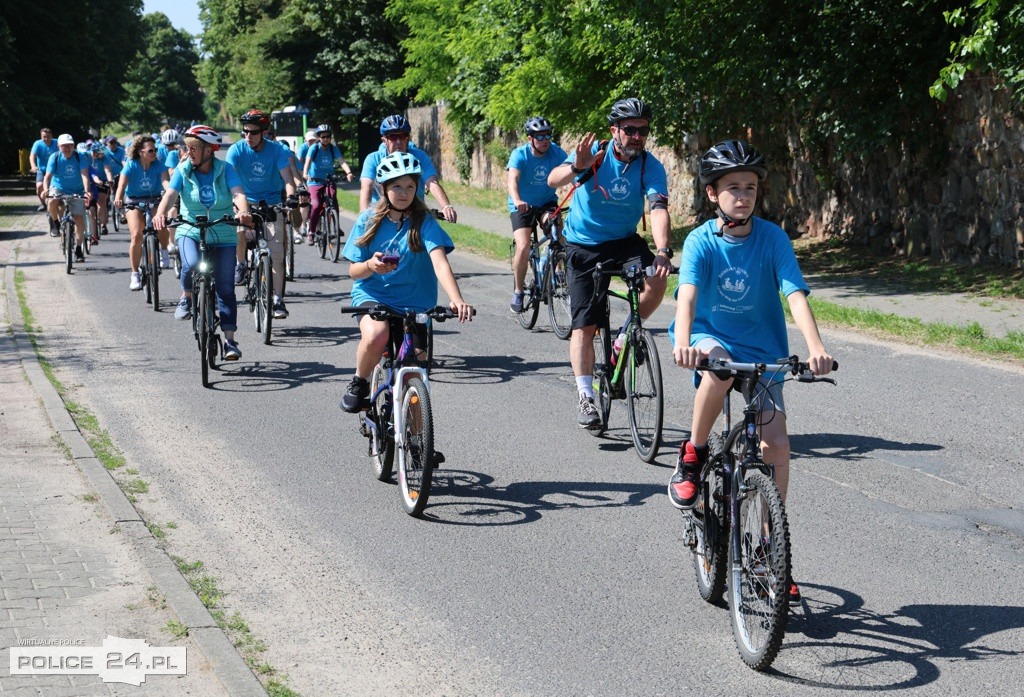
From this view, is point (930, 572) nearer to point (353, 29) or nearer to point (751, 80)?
point (751, 80)

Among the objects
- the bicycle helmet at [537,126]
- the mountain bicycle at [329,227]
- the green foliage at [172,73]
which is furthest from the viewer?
the green foliage at [172,73]

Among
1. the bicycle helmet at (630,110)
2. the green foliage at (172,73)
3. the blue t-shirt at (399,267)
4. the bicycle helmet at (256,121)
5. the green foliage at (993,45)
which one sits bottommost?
the blue t-shirt at (399,267)

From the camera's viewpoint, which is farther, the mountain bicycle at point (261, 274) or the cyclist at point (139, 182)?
the cyclist at point (139, 182)

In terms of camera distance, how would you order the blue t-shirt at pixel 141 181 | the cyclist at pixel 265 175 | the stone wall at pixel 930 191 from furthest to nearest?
1. the blue t-shirt at pixel 141 181
2. the stone wall at pixel 930 191
3. the cyclist at pixel 265 175

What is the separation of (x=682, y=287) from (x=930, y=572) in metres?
1.87

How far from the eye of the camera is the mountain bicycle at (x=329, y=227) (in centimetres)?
1981

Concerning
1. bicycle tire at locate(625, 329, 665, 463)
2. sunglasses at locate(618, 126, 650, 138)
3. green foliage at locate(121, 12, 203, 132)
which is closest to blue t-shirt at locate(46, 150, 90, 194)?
sunglasses at locate(618, 126, 650, 138)

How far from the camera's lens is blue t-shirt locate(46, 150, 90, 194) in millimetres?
19453

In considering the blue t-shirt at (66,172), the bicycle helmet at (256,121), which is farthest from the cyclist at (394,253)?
the blue t-shirt at (66,172)

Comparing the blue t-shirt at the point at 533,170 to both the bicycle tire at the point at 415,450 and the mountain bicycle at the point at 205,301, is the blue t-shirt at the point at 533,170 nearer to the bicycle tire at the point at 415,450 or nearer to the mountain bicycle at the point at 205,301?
the mountain bicycle at the point at 205,301

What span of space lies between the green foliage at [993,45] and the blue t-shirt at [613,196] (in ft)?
20.6

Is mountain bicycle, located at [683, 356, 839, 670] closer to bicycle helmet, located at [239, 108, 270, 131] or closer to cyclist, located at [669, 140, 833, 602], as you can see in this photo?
cyclist, located at [669, 140, 833, 602]

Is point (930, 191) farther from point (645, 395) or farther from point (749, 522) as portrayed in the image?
point (749, 522)

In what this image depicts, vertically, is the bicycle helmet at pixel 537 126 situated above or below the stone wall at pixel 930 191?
above
